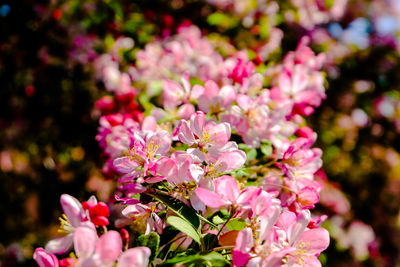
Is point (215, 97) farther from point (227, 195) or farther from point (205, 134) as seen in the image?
point (227, 195)

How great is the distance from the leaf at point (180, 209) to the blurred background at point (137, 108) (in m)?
0.85

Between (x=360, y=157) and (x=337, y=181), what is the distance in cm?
33

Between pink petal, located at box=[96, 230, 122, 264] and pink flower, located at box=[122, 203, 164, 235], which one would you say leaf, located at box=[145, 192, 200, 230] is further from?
pink petal, located at box=[96, 230, 122, 264]

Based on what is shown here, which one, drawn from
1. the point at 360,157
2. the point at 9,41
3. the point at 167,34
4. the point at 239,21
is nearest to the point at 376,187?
the point at 360,157

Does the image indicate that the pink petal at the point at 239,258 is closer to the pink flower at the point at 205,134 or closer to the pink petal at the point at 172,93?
the pink flower at the point at 205,134

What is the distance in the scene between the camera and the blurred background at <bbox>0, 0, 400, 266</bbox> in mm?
2521

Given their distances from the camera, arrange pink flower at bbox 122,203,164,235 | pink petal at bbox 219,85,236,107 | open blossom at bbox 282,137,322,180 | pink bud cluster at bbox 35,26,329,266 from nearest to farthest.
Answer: pink bud cluster at bbox 35,26,329,266 → pink flower at bbox 122,203,164,235 → open blossom at bbox 282,137,322,180 → pink petal at bbox 219,85,236,107

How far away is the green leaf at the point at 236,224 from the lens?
885 mm

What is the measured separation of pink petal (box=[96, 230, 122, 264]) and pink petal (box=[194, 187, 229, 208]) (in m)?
0.23

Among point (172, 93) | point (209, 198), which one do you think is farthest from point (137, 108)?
point (209, 198)

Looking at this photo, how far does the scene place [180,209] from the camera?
2.89 ft

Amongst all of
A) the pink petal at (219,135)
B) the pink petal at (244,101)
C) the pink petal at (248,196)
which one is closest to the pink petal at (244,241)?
the pink petal at (248,196)

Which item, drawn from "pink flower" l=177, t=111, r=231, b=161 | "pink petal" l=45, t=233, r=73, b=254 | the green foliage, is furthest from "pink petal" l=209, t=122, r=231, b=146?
"pink petal" l=45, t=233, r=73, b=254

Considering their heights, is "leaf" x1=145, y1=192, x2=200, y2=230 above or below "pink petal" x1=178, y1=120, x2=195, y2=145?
below
